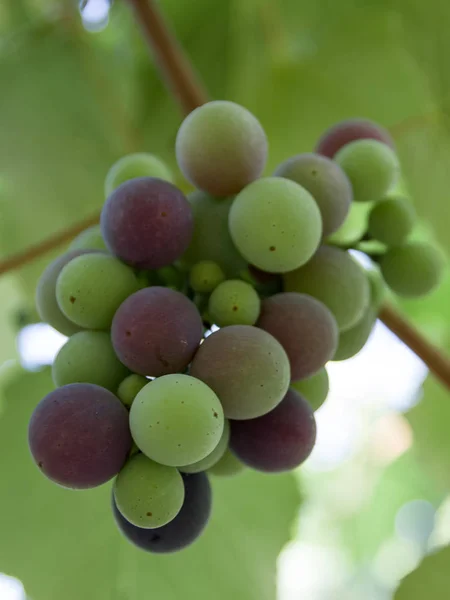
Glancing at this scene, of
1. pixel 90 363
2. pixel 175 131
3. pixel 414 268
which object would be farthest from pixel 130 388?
pixel 175 131

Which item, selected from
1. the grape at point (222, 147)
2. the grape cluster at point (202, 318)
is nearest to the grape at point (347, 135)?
the grape cluster at point (202, 318)

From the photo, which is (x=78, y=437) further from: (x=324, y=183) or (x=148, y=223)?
(x=324, y=183)

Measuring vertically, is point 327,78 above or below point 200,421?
below

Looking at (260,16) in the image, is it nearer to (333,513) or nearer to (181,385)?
(181,385)

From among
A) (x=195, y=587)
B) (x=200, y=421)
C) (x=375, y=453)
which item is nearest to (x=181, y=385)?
(x=200, y=421)

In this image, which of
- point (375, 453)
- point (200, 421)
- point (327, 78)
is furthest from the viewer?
point (375, 453)

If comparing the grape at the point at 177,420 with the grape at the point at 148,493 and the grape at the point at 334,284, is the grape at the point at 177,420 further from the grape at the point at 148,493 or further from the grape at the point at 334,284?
the grape at the point at 334,284
